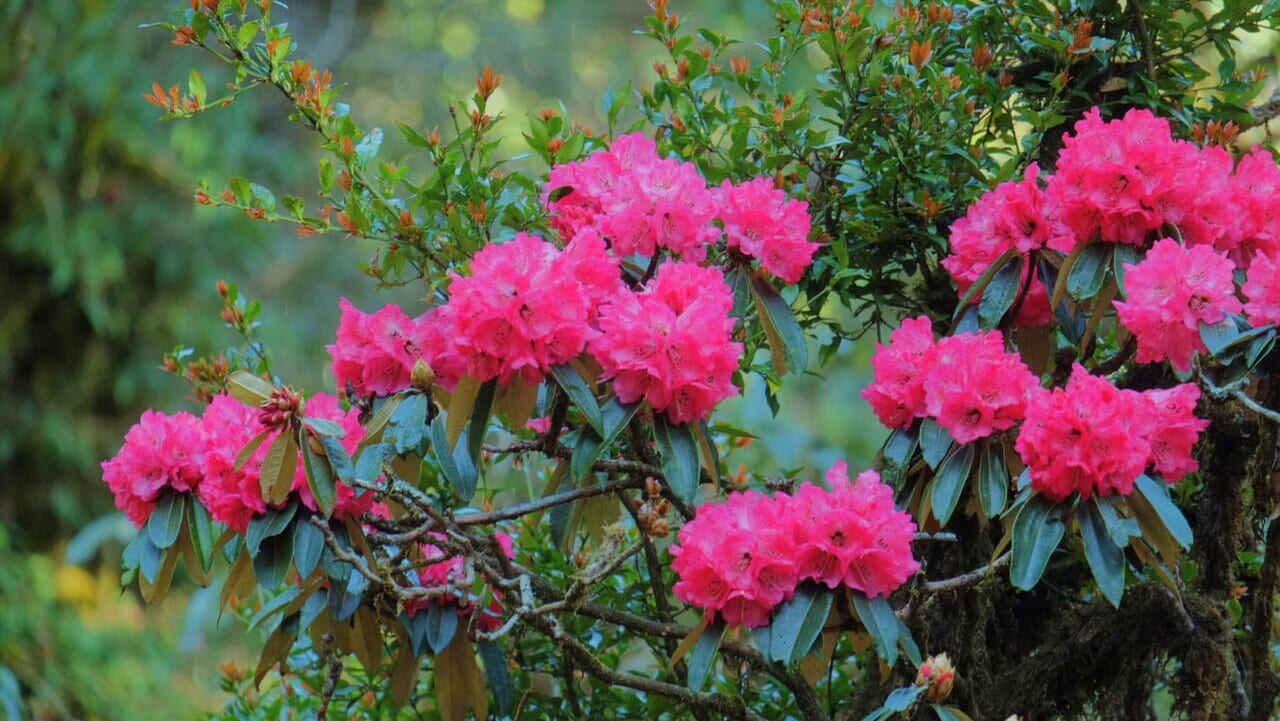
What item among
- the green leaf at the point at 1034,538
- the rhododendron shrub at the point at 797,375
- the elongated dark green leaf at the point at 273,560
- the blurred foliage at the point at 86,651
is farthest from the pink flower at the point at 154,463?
the blurred foliage at the point at 86,651

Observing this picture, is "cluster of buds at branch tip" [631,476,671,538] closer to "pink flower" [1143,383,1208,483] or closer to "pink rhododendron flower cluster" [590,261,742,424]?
"pink rhododendron flower cluster" [590,261,742,424]

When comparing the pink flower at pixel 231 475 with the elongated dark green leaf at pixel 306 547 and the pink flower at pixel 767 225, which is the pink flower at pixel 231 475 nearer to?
the elongated dark green leaf at pixel 306 547

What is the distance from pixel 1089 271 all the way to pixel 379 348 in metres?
0.69

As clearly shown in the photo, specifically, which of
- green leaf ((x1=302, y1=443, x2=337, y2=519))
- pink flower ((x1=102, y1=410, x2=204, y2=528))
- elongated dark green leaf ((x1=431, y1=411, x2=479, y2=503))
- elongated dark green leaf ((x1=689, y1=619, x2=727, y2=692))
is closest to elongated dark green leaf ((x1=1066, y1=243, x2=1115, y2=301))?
elongated dark green leaf ((x1=689, y1=619, x2=727, y2=692))

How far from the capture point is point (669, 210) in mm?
1184

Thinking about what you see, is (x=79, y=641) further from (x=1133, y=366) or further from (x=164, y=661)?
(x=1133, y=366)

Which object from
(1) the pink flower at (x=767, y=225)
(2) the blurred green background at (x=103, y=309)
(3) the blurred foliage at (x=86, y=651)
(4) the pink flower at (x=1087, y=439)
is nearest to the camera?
(4) the pink flower at (x=1087, y=439)

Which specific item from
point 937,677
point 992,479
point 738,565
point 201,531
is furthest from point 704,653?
point 201,531

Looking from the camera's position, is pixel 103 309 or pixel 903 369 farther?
pixel 103 309

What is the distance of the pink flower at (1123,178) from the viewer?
117cm

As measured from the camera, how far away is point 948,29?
59.3 inches

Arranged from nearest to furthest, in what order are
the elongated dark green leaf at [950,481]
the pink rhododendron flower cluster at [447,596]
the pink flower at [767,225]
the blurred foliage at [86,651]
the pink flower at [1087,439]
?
the pink flower at [1087,439] → the elongated dark green leaf at [950,481] → the pink flower at [767,225] → the pink rhododendron flower cluster at [447,596] → the blurred foliage at [86,651]

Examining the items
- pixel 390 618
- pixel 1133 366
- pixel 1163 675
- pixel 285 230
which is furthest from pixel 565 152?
pixel 285 230

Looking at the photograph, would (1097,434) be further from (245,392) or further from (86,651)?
(86,651)
